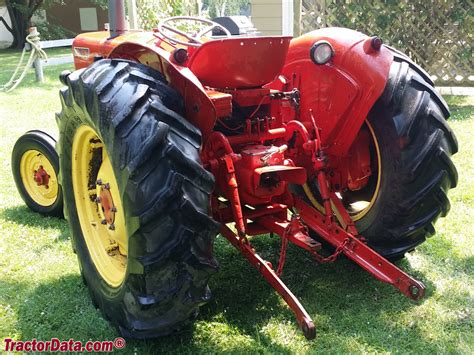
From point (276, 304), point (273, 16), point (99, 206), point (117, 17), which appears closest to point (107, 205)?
point (99, 206)

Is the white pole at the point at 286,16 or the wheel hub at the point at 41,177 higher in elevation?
the white pole at the point at 286,16

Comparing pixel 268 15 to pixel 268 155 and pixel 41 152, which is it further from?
pixel 268 155

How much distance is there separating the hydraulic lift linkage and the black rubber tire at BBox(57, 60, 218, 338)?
432mm

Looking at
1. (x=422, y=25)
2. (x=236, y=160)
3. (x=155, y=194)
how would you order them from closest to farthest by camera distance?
(x=155, y=194) < (x=236, y=160) < (x=422, y=25)

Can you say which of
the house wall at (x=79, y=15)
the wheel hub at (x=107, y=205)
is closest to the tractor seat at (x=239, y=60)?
the wheel hub at (x=107, y=205)

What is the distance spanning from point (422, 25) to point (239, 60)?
766cm

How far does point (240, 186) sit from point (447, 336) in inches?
53.0

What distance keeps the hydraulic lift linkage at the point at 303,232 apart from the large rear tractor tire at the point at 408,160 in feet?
0.72

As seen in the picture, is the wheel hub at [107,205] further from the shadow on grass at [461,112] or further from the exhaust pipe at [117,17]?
the shadow on grass at [461,112]

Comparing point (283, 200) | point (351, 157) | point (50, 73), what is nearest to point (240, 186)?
point (283, 200)

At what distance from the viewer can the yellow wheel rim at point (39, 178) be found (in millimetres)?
4523

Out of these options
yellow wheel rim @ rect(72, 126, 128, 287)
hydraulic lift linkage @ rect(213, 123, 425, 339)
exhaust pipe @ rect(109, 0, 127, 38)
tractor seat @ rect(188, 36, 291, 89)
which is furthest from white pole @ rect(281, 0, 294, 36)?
yellow wheel rim @ rect(72, 126, 128, 287)

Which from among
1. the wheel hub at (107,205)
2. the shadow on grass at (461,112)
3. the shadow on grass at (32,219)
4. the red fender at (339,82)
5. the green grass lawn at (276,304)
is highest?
the red fender at (339,82)

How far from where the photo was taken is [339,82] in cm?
317
